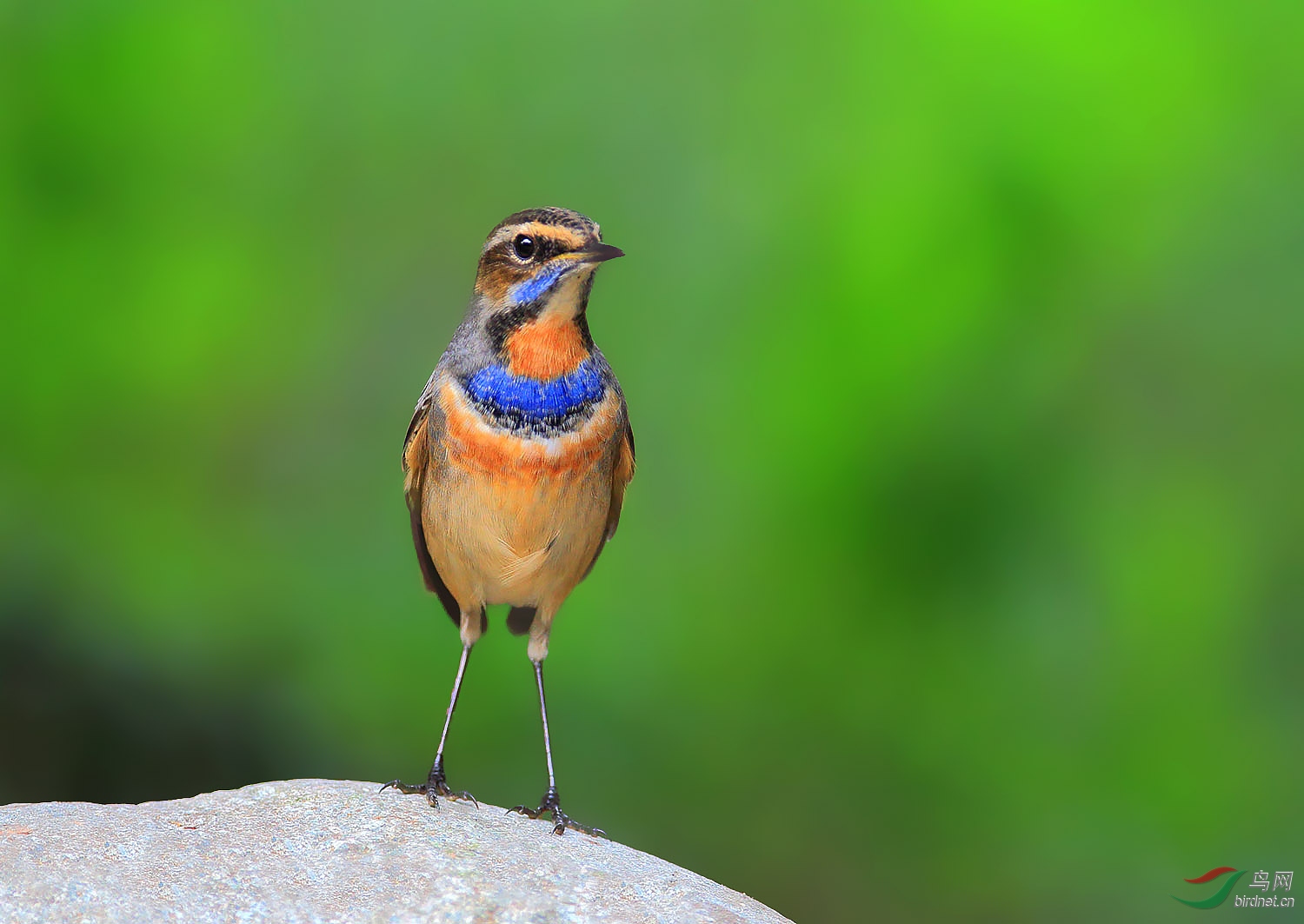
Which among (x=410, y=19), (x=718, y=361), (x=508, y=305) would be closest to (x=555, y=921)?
(x=508, y=305)

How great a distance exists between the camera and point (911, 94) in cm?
791

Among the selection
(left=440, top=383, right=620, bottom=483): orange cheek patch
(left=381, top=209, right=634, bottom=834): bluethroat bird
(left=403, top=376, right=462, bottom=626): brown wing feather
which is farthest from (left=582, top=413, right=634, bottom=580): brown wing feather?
(left=403, top=376, right=462, bottom=626): brown wing feather

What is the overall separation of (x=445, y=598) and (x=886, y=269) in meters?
3.53

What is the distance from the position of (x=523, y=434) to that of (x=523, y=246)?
65cm

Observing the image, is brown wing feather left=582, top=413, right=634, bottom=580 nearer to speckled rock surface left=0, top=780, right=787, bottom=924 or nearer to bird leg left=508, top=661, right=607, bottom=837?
bird leg left=508, top=661, right=607, bottom=837

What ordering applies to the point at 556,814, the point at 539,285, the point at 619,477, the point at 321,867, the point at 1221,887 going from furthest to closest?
the point at 1221,887
the point at 619,477
the point at 556,814
the point at 539,285
the point at 321,867

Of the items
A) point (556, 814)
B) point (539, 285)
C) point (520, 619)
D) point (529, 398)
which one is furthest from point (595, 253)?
point (556, 814)

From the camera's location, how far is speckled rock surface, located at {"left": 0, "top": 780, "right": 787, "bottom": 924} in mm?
4016

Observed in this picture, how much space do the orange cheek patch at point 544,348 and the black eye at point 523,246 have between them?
0.22 m

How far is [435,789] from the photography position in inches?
200

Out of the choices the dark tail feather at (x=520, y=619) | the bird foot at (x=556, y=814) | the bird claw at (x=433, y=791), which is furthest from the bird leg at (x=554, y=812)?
the dark tail feather at (x=520, y=619)

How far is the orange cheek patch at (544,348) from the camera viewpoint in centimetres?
463

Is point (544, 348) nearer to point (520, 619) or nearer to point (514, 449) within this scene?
point (514, 449)

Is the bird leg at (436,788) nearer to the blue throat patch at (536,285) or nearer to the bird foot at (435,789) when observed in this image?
the bird foot at (435,789)
